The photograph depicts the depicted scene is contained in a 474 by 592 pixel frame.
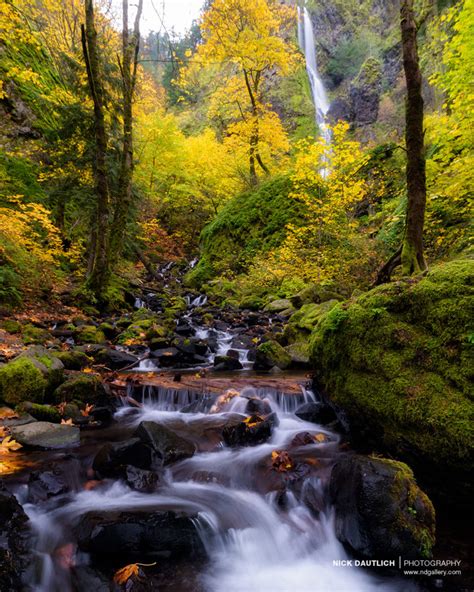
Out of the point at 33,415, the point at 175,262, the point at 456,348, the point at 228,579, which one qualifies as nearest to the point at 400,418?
the point at 456,348

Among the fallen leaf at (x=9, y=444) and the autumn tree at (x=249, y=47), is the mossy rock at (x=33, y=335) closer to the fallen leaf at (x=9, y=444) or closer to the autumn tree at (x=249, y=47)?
the fallen leaf at (x=9, y=444)

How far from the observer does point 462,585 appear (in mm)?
2676

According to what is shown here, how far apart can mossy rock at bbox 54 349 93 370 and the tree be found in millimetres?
5810

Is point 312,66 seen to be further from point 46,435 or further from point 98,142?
point 46,435

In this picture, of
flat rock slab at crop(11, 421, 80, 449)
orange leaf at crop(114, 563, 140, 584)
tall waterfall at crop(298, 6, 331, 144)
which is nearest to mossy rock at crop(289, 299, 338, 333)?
flat rock slab at crop(11, 421, 80, 449)

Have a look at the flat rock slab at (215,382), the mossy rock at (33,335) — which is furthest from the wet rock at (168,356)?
the mossy rock at (33,335)

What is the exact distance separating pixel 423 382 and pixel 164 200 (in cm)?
2376

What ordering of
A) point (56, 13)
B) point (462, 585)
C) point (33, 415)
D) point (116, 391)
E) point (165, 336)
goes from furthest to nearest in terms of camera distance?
point (56, 13) → point (165, 336) → point (116, 391) → point (33, 415) → point (462, 585)

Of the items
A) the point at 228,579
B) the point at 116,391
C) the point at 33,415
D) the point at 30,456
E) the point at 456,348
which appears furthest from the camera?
the point at 116,391

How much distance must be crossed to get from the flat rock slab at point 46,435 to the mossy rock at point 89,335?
4.10m

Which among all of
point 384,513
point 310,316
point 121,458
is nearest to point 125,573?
point 121,458

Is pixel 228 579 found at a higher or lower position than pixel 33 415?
lower

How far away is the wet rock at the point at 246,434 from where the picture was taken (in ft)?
15.5

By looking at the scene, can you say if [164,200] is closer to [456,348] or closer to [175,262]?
[175,262]
